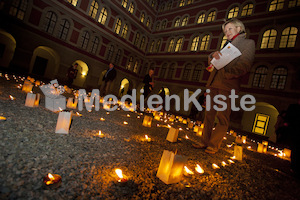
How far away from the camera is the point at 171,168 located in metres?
1.48

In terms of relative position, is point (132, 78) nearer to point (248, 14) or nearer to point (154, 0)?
point (154, 0)

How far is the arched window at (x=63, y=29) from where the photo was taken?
1553 cm

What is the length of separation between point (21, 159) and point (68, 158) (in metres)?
0.38

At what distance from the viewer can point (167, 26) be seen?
2288 centimetres

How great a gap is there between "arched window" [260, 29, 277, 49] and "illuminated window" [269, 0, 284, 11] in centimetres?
217

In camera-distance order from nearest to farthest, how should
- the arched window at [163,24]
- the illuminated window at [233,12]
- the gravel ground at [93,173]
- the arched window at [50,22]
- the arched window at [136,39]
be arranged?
the gravel ground at [93,173] < the arched window at [50,22] < the illuminated window at [233,12] < the arched window at [136,39] < the arched window at [163,24]

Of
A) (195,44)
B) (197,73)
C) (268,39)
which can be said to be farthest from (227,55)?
(195,44)

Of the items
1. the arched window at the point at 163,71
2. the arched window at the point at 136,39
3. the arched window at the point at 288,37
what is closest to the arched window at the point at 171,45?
the arched window at the point at 163,71

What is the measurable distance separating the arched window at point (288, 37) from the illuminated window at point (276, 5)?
2477mm

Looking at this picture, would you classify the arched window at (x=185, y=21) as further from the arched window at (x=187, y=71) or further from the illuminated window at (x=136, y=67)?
the illuminated window at (x=136, y=67)

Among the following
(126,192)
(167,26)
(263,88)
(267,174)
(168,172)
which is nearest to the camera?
(126,192)

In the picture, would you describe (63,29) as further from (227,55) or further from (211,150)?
(211,150)

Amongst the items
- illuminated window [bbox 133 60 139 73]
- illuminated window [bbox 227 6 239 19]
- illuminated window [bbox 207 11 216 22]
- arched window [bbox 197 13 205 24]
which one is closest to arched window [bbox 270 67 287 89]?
illuminated window [bbox 227 6 239 19]

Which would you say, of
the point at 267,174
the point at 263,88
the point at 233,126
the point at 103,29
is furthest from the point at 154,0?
the point at 267,174
